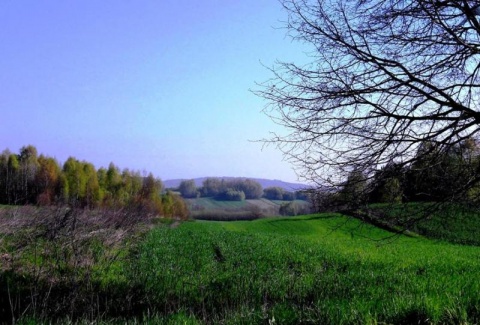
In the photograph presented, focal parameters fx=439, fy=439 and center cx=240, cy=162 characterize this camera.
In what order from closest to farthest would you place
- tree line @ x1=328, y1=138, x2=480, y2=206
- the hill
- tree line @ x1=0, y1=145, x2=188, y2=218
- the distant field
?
tree line @ x1=328, y1=138, x2=480, y2=206
tree line @ x1=0, y1=145, x2=188, y2=218
the hill
the distant field

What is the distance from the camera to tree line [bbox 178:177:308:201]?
536ft

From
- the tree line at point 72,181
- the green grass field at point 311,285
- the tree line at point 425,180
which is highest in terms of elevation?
the tree line at point 72,181

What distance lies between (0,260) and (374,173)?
10.9 m

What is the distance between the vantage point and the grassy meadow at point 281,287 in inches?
204

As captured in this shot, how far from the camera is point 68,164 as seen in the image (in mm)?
91312

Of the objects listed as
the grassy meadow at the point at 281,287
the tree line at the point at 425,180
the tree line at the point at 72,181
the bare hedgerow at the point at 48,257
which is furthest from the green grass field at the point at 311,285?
the tree line at the point at 72,181

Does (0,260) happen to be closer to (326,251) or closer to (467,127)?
(467,127)

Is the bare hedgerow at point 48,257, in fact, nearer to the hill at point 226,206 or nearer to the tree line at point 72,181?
the tree line at point 72,181

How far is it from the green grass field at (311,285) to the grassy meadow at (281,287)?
→ 0.05ft

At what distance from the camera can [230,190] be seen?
549 ft

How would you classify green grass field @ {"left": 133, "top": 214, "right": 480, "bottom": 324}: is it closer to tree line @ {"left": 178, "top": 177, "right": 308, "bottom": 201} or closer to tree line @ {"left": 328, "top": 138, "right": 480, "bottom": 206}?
tree line @ {"left": 328, "top": 138, "right": 480, "bottom": 206}

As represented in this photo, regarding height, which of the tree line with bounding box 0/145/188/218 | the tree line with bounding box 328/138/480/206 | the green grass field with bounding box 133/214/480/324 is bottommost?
the green grass field with bounding box 133/214/480/324

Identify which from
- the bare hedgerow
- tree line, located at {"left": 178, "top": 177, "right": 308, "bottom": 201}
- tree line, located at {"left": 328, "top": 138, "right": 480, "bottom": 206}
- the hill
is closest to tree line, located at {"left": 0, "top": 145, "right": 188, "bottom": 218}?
the hill

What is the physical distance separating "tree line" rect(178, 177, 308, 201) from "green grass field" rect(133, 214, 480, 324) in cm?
13874
